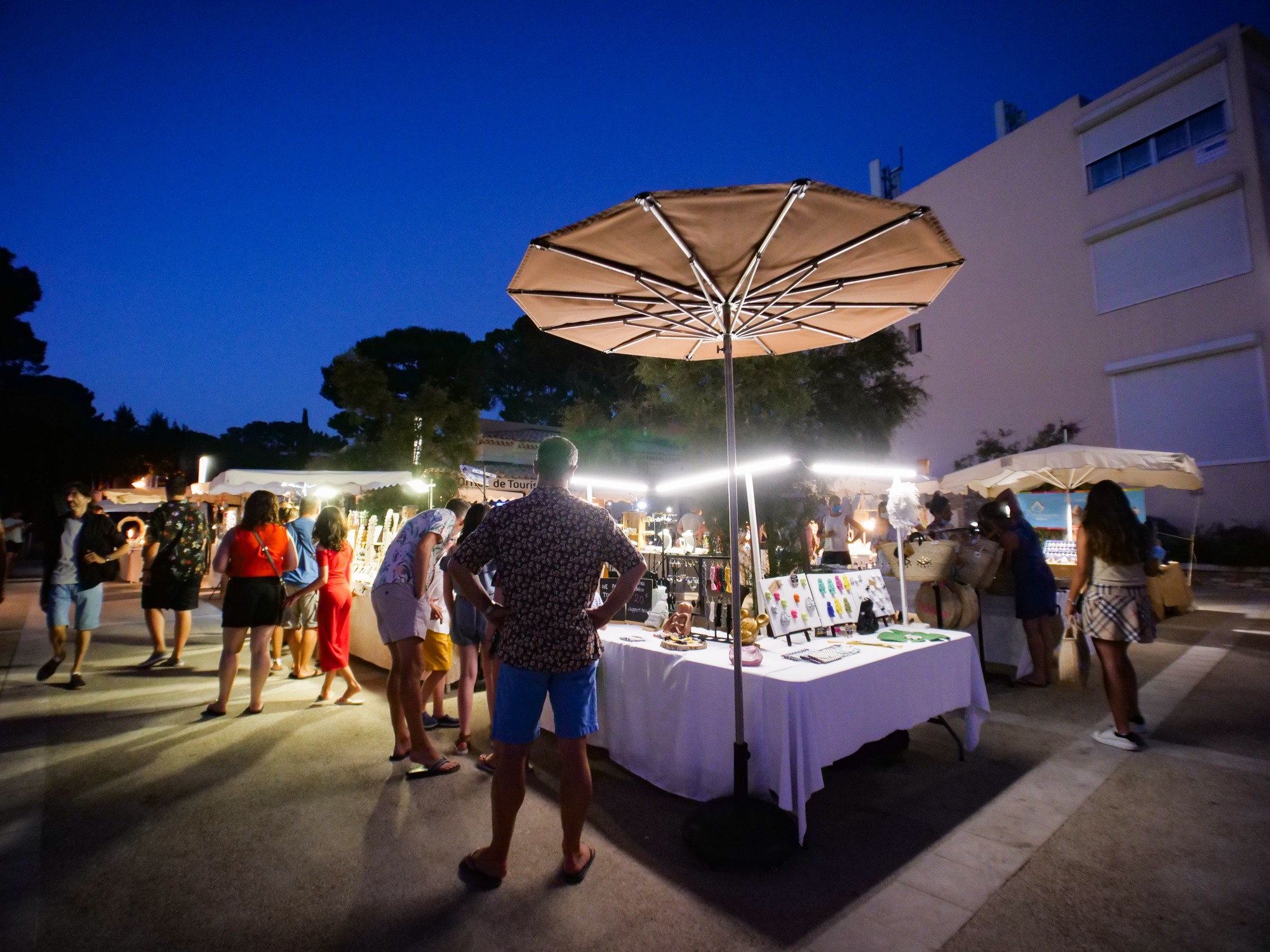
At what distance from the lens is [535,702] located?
2400 millimetres

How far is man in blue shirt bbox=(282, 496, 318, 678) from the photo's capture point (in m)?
5.50

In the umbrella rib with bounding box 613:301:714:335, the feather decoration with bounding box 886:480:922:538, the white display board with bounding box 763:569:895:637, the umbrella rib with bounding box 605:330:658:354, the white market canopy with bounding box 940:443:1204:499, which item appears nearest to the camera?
the umbrella rib with bounding box 613:301:714:335

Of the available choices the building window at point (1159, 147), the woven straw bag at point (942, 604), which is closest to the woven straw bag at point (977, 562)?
the woven straw bag at point (942, 604)

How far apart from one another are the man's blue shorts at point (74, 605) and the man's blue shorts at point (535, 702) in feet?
16.7

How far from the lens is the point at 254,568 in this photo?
4617mm

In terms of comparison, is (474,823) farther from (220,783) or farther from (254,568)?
(254,568)

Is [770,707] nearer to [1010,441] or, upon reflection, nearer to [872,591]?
[872,591]

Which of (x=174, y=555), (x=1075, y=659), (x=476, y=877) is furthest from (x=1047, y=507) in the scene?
(x=174, y=555)

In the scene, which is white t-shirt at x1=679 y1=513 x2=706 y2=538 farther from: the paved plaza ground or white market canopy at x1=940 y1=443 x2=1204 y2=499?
white market canopy at x1=940 y1=443 x2=1204 y2=499

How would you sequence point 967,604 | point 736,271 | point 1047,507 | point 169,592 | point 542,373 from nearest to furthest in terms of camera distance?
point 736,271 < point 967,604 < point 169,592 < point 1047,507 < point 542,373

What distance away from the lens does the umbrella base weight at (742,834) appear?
2490 millimetres

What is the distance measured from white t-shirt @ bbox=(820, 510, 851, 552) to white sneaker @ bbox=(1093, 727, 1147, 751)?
168 inches

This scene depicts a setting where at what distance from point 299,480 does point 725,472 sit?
8.92 metres

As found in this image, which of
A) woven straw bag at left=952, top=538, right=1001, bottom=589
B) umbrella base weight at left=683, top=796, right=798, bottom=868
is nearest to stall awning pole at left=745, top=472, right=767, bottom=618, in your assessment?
umbrella base weight at left=683, top=796, right=798, bottom=868
